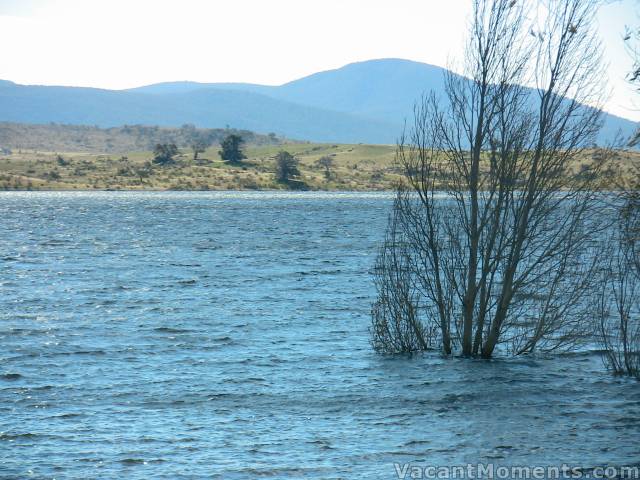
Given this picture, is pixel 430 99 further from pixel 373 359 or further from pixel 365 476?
pixel 365 476

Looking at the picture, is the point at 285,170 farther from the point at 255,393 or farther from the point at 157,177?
the point at 255,393

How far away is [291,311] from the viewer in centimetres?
3753

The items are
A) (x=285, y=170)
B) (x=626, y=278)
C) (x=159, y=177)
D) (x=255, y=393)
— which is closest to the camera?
(x=626, y=278)

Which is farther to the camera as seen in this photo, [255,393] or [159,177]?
[159,177]

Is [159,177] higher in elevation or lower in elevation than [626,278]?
lower

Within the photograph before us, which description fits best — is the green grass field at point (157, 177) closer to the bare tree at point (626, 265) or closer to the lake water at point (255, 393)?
the lake water at point (255, 393)

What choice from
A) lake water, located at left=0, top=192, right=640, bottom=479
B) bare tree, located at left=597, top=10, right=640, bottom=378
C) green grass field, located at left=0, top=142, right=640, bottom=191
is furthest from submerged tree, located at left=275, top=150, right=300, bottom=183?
bare tree, located at left=597, top=10, right=640, bottom=378

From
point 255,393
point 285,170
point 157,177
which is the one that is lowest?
point 255,393

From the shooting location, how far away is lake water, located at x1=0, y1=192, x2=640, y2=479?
1727 centimetres

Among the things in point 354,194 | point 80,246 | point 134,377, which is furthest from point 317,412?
point 354,194

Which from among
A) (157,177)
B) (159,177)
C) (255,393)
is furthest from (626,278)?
(157,177)

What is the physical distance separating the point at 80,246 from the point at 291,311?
39736 millimetres

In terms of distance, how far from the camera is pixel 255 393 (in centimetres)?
2277

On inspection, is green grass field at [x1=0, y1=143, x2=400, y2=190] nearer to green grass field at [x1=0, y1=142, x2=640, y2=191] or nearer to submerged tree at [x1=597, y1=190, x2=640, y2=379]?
green grass field at [x1=0, y1=142, x2=640, y2=191]
